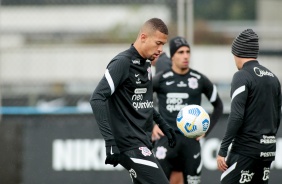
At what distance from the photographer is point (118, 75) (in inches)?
275

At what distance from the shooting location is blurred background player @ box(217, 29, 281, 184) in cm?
728

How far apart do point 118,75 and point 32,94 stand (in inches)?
221

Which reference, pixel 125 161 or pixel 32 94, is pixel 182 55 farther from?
pixel 32 94

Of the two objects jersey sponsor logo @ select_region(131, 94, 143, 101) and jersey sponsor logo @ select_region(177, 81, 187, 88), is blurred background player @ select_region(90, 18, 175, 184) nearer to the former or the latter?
jersey sponsor logo @ select_region(131, 94, 143, 101)

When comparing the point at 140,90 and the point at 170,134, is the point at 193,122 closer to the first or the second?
the point at 170,134

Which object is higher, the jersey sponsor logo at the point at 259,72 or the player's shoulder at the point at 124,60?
the player's shoulder at the point at 124,60

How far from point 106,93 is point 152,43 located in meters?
0.69

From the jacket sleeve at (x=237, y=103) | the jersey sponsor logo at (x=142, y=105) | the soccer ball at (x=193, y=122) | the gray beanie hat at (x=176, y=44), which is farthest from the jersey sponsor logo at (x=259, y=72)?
the gray beanie hat at (x=176, y=44)

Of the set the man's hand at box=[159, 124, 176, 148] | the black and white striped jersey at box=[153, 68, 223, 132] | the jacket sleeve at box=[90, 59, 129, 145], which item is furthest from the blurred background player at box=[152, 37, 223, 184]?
the jacket sleeve at box=[90, 59, 129, 145]

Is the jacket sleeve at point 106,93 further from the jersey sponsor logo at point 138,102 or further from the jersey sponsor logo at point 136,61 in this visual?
the jersey sponsor logo at point 138,102

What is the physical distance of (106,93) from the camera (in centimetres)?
692

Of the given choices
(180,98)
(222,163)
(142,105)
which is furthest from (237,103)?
(180,98)

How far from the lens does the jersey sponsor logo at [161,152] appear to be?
9.45 meters

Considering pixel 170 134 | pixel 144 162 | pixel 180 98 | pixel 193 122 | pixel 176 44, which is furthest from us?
pixel 176 44
